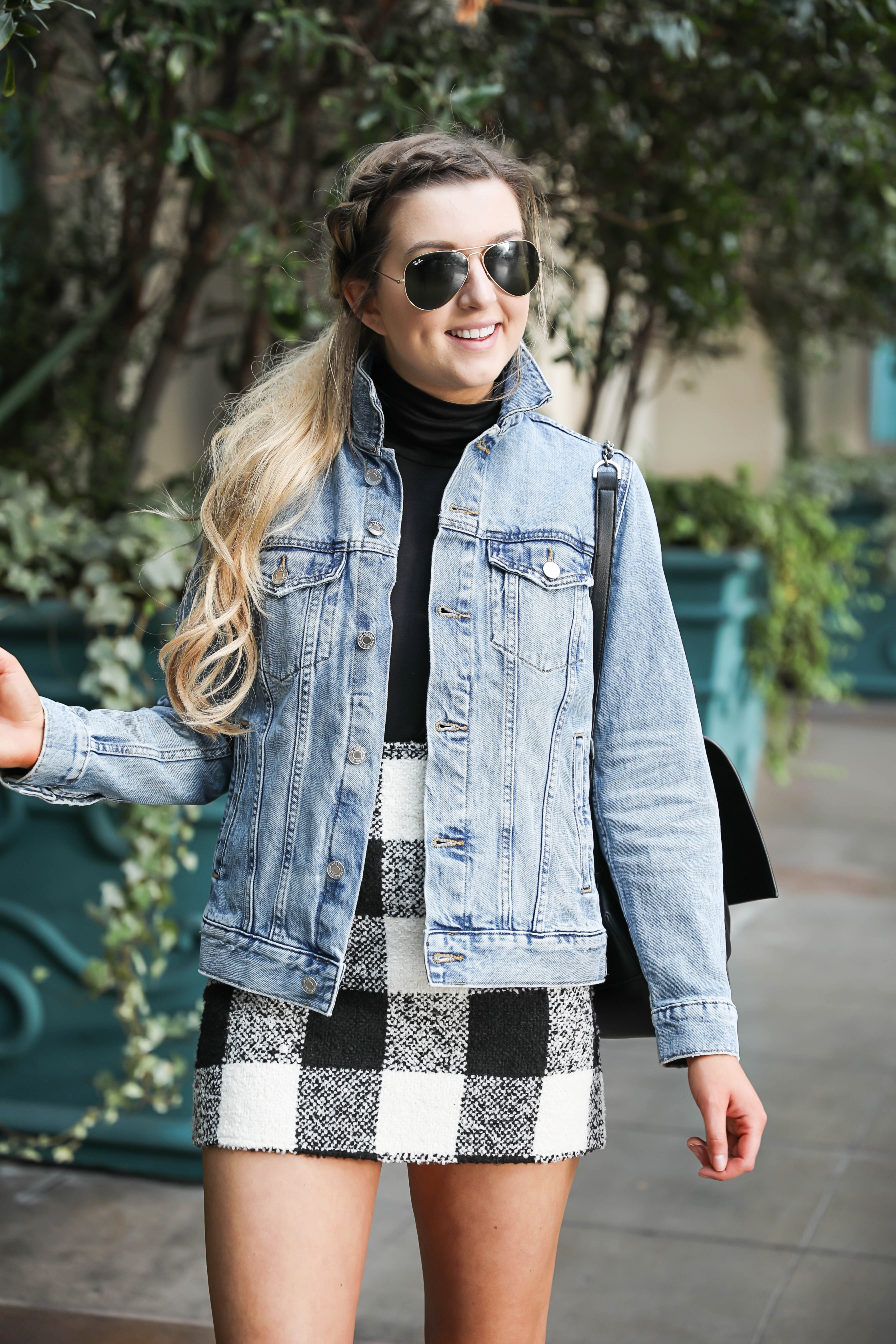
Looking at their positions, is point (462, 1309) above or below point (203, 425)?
below

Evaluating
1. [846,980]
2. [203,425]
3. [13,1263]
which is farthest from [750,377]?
[13,1263]

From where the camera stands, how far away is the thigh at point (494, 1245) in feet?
5.91

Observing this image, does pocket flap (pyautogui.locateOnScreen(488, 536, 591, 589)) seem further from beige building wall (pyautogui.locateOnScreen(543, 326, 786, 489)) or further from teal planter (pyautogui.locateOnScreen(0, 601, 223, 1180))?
beige building wall (pyautogui.locateOnScreen(543, 326, 786, 489))

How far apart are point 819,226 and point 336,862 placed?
5.44m

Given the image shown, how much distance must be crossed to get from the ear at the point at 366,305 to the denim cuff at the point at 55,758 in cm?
64

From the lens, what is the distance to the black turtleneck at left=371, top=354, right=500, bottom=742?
1.82m

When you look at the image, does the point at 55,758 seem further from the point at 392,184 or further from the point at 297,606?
the point at 392,184

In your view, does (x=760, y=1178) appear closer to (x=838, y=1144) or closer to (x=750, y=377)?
(x=838, y=1144)

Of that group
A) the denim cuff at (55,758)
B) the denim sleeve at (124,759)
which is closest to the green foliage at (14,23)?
the denim sleeve at (124,759)

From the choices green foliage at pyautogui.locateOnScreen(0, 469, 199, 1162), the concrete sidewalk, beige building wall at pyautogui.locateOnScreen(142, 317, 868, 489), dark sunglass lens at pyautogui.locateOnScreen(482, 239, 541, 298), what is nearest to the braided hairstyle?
dark sunglass lens at pyautogui.locateOnScreen(482, 239, 541, 298)

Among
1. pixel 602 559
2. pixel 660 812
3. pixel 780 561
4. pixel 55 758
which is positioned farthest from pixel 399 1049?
pixel 780 561

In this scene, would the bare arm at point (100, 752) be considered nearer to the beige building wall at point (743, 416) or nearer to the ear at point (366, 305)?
the ear at point (366, 305)

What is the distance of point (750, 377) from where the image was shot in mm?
12289

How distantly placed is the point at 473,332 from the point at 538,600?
0.34 metres
